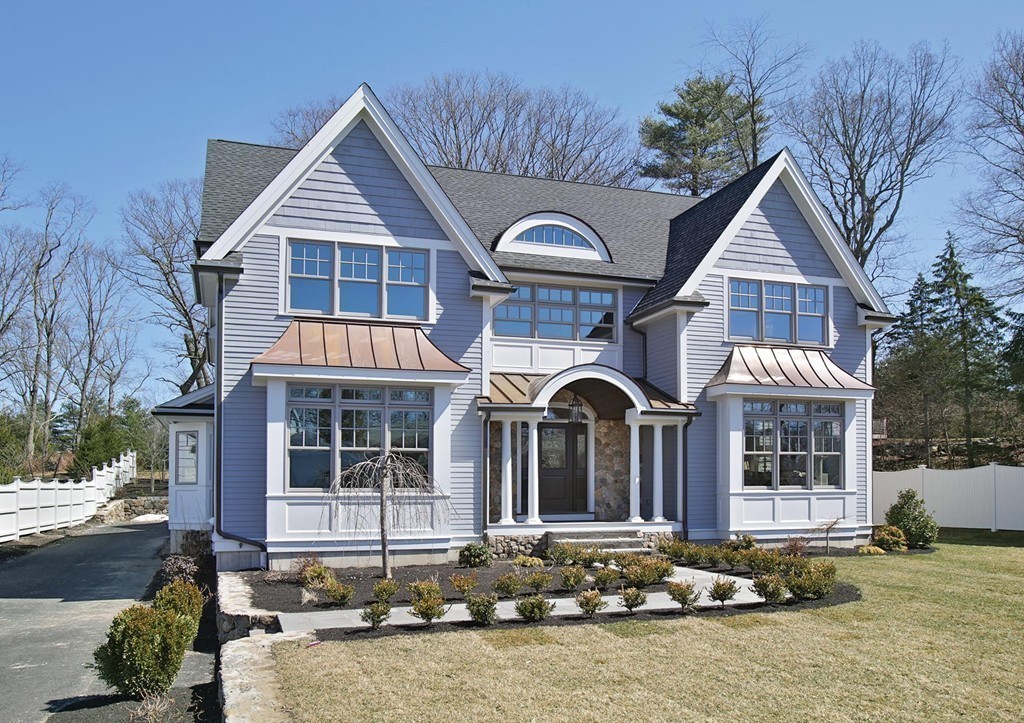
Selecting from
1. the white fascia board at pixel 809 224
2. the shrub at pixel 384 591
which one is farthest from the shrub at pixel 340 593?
the white fascia board at pixel 809 224

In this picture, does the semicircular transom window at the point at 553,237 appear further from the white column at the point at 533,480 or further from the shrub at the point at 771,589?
the shrub at the point at 771,589

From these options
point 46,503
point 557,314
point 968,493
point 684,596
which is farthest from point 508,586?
point 46,503

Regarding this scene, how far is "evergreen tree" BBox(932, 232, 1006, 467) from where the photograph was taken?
29.2 metres

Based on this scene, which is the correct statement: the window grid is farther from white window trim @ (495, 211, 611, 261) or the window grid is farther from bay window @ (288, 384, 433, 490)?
bay window @ (288, 384, 433, 490)

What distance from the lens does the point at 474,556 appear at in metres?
14.4

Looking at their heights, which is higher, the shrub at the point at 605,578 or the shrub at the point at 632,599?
the shrub at the point at 632,599

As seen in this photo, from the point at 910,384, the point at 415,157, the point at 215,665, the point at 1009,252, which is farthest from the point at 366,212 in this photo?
the point at 910,384

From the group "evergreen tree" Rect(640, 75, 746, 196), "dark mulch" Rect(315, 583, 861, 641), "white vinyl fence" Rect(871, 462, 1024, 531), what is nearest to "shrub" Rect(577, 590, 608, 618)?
"dark mulch" Rect(315, 583, 861, 641)

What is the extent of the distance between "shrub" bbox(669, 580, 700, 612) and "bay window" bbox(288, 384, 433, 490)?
556 cm

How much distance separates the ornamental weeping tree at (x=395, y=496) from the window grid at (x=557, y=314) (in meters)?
4.22

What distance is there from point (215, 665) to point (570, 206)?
13.5 m

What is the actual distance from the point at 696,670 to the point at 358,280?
9558 millimetres

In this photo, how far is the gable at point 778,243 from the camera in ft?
58.2

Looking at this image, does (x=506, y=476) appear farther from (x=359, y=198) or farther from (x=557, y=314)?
(x=359, y=198)
